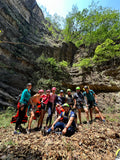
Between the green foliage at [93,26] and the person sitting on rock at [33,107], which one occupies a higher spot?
the green foliage at [93,26]

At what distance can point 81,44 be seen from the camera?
17156 millimetres

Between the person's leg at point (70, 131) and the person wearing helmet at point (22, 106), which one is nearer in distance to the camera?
the person's leg at point (70, 131)

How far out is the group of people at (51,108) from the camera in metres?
3.46

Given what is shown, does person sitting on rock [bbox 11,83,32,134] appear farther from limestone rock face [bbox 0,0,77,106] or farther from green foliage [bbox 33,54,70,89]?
green foliage [bbox 33,54,70,89]

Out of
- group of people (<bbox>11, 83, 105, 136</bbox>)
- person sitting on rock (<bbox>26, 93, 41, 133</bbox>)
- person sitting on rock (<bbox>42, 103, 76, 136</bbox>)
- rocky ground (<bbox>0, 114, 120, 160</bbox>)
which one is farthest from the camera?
person sitting on rock (<bbox>26, 93, 41, 133</bbox>)

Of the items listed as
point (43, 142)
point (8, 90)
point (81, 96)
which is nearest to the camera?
point (43, 142)

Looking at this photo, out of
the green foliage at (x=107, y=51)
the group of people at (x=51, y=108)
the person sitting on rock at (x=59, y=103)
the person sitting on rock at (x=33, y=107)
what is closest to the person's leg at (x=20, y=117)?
the group of people at (x=51, y=108)

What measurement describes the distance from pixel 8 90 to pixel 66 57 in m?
11.2

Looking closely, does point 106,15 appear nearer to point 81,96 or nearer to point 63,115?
point 81,96

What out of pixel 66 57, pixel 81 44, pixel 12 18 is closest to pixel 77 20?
pixel 81 44

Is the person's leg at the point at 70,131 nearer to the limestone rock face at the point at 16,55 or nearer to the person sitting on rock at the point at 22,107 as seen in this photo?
the person sitting on rock at the point at 22,107

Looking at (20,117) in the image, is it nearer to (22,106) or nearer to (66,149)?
(22,106)

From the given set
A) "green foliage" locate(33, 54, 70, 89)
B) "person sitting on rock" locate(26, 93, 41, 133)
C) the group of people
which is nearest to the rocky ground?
the group of people

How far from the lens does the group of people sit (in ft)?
11.4
